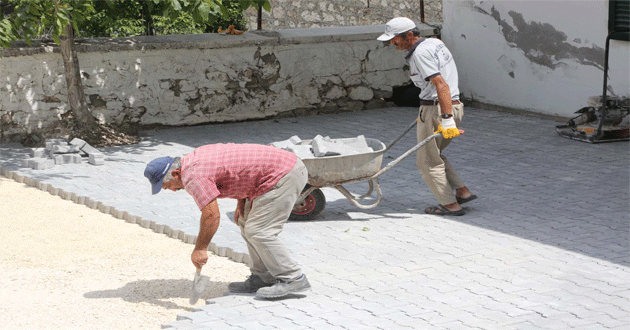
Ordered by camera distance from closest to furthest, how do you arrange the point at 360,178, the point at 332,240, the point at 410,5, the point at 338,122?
the point at 332,240 → the point at 360,178 → the point at 338,122 → the point at 410,5

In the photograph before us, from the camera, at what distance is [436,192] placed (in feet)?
26.0

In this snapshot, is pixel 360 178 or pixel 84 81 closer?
pixel 360 178

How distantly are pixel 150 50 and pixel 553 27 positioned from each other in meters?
5.59

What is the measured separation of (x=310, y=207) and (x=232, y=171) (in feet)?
7.67

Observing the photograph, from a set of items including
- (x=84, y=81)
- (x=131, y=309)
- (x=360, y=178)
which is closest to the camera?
(x=131, y=309)

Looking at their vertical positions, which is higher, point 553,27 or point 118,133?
point 553,27

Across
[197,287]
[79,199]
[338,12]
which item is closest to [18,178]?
[79,199]

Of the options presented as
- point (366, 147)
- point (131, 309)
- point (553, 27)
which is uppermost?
point (553, 27)

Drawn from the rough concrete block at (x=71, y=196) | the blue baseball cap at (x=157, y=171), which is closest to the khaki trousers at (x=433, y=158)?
the blue baseball cap at (x=157, y=171)

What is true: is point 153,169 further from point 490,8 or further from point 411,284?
point 490,8

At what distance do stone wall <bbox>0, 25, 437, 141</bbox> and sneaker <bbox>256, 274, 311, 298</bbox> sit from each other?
6.72m

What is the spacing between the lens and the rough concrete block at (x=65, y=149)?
34.3 feet

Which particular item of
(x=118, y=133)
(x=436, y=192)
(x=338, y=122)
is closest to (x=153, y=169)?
(x=436, y=192)

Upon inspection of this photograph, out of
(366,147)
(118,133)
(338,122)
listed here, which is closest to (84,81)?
(118,133)
